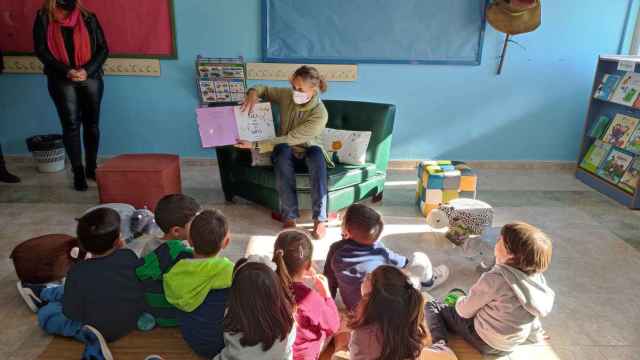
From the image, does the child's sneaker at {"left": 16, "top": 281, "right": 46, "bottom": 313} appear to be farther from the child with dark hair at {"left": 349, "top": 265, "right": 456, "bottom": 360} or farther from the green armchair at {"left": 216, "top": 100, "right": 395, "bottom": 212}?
the child with dark hair at {"left": 349, "top": 265, "right": 456, "bottom": 360}

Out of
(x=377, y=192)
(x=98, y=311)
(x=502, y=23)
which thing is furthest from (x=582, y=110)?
Result: (x=98, y=311)

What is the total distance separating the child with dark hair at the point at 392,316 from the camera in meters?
1.56

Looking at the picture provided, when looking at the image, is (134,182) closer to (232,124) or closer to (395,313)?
(232,124)

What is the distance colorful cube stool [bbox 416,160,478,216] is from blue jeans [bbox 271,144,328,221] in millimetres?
739

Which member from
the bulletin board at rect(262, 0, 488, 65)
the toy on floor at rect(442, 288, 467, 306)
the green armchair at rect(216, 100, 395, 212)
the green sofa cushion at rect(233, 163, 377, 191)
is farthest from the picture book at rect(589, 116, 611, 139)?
the toy on floor at rect(442, 288, 467, 306)

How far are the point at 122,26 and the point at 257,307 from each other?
3.49 metres

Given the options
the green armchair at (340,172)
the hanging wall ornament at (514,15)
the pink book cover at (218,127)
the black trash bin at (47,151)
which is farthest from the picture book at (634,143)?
the black trash bin at (47,151)

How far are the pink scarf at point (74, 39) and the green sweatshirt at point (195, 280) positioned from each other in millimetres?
2580

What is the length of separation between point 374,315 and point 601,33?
157 inches

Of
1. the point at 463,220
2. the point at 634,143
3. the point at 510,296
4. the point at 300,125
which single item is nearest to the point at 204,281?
the point at 510,296

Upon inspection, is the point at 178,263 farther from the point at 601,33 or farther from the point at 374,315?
the point at 601,33

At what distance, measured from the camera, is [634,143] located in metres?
3.97

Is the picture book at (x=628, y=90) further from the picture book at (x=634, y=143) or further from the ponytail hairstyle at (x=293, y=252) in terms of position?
the ponytail hairstyle at (x=293, y=252)

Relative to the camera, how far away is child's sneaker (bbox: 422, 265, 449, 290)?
105 inches
